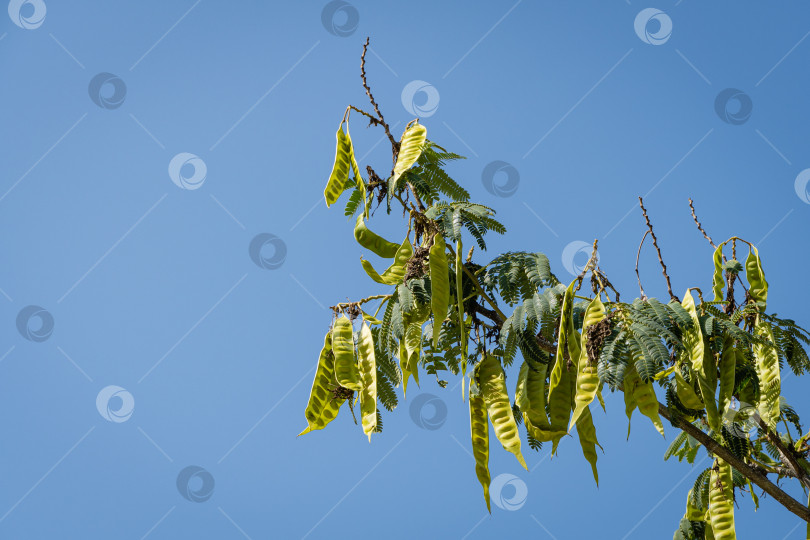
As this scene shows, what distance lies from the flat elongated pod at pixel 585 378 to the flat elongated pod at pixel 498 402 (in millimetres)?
275

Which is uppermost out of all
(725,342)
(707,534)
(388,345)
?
(725,342)

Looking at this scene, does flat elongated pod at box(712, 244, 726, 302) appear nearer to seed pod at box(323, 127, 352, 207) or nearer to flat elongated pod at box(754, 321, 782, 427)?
flat elongated pod at box(754, 321, 782, 427)

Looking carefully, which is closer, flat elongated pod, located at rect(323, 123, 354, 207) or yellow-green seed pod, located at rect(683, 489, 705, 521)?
flat elongated pod, located at rect(323, 123, 354, 207)

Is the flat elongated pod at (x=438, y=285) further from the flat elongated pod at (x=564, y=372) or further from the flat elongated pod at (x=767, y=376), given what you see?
the flat elongated pod at (x=767, y=376)

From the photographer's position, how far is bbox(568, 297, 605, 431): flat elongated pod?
293 centimetres

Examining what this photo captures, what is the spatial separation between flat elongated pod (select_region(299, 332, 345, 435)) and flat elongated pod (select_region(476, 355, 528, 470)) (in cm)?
59

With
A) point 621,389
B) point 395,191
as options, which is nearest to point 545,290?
point 621,389

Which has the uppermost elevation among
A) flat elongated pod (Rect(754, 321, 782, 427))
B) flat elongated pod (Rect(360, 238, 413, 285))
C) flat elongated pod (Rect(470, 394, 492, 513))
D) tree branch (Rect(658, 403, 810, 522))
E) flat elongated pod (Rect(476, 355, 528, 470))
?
flat elongated pod (Rect(754, 321, 782, 427))

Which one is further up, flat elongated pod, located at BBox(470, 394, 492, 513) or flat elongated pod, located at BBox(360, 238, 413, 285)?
flat elongated pod, located at BBox(360, 238, 413, 285)

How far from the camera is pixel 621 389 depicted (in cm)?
300

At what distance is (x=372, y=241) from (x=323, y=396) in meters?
0.64

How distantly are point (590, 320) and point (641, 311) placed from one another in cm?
18

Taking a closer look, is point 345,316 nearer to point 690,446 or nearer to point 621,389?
point 621,389

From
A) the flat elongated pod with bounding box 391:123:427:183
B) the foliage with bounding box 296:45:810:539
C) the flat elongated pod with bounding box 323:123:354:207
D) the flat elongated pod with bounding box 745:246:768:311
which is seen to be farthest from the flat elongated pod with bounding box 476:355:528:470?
the flat elongated pod with bounding box 745:246:768:311
